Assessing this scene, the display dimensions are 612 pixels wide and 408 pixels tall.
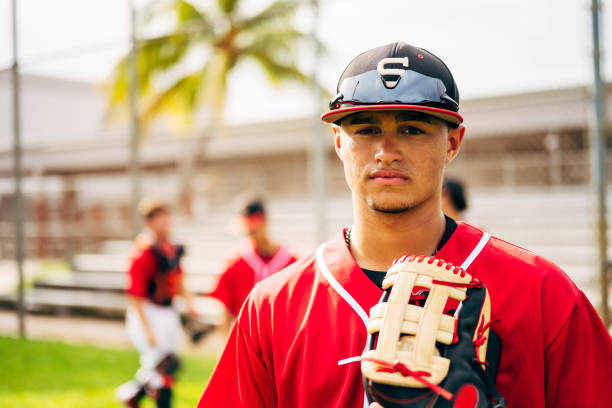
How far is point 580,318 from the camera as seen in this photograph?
168 cm

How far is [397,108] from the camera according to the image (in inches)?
67.1

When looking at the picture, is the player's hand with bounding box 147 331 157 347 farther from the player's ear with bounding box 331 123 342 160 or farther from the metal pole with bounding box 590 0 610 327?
the player's ear with bounding box 331 123 342 160

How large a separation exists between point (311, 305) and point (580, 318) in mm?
748

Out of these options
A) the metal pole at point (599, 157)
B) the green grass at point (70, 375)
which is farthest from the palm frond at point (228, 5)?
the metal pole at point (599, 157)

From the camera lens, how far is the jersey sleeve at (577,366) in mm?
1646

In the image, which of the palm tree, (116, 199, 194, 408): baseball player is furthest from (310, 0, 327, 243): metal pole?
the palm tree

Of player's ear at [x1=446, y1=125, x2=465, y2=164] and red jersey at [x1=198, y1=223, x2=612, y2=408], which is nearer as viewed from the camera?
red jersey at [x1=198, y1=223, x2=612, y2=408]

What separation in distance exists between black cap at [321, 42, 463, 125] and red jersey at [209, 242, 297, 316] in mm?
3754

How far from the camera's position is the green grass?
6.52 m

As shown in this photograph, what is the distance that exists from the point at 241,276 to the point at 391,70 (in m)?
3.98

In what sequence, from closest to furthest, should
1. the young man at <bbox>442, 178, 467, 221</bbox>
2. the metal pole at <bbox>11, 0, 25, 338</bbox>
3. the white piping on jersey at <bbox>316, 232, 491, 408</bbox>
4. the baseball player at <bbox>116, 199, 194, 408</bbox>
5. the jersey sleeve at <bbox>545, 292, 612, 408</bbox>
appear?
the jersey sleeve at <bbox>545, 292, 612, 408</bbox>, the white piping on jersey at <bbox>316, 232, 491, 408</bbox>, the young man at <bbox>442, 178, 467, 221</bbox>, the baseball player at <bbox>116, 199, 194, 408</bbox>, the metal pole at <bbox>11, 0, 25, 338</bbox>

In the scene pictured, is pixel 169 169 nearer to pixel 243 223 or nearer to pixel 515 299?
pixel 243 223

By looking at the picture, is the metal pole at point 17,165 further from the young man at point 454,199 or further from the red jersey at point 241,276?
the young man at point 454,199

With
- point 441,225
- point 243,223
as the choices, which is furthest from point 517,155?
point 441,225
